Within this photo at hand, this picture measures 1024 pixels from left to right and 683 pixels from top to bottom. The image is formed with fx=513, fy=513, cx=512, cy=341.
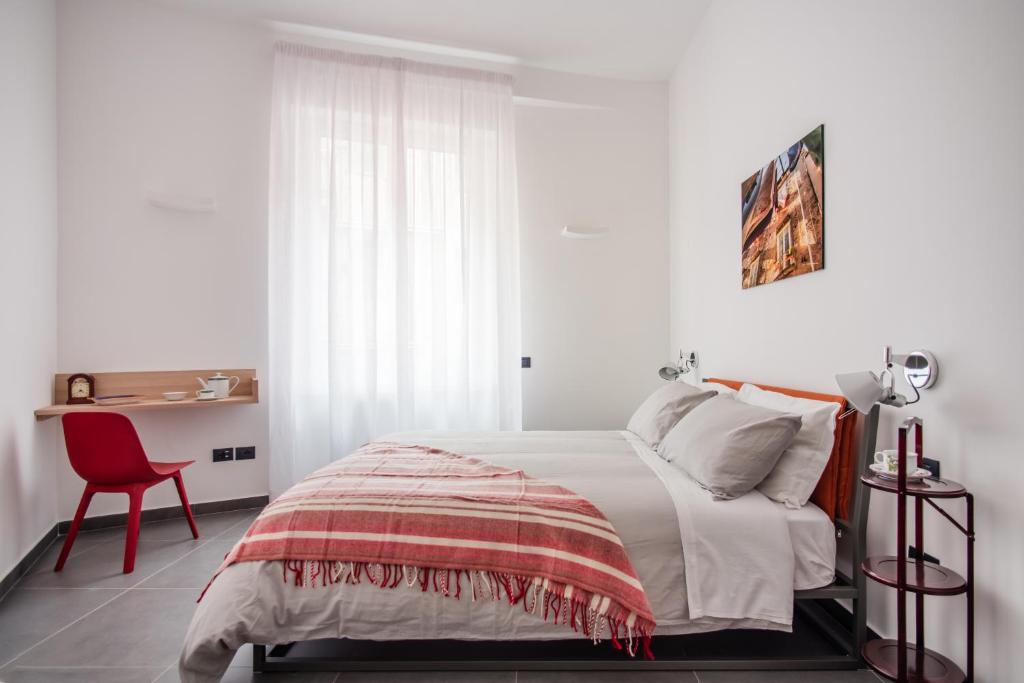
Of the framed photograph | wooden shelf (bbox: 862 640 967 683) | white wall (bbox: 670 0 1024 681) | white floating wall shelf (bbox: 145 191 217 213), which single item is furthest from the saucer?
white floating wall shelf (bbox: 145 191 217 213)

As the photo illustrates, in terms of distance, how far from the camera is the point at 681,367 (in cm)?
388

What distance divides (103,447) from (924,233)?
11.9 feet

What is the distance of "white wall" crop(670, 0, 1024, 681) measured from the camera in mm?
1461

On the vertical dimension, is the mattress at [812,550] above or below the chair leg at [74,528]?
above

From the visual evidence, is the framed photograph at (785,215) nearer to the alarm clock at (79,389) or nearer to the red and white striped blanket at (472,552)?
the red and white striped blanket at (472,552)

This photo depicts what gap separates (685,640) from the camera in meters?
1.96

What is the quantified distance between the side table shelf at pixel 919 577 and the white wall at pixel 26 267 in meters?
3.58

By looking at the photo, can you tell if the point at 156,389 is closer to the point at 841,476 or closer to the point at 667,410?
the point at 667,410

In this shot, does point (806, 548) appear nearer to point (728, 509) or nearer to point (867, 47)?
point (728, 509)

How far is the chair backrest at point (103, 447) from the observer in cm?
254

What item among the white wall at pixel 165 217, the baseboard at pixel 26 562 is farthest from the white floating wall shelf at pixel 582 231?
the baseboard at pixel 26 562

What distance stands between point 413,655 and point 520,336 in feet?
8.34

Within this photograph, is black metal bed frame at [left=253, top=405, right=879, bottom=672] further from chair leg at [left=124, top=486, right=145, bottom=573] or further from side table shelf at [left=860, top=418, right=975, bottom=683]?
chair leg at [left=124, top=486, right=145, bottom=573]

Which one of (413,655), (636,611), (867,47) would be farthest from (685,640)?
(867,47)
